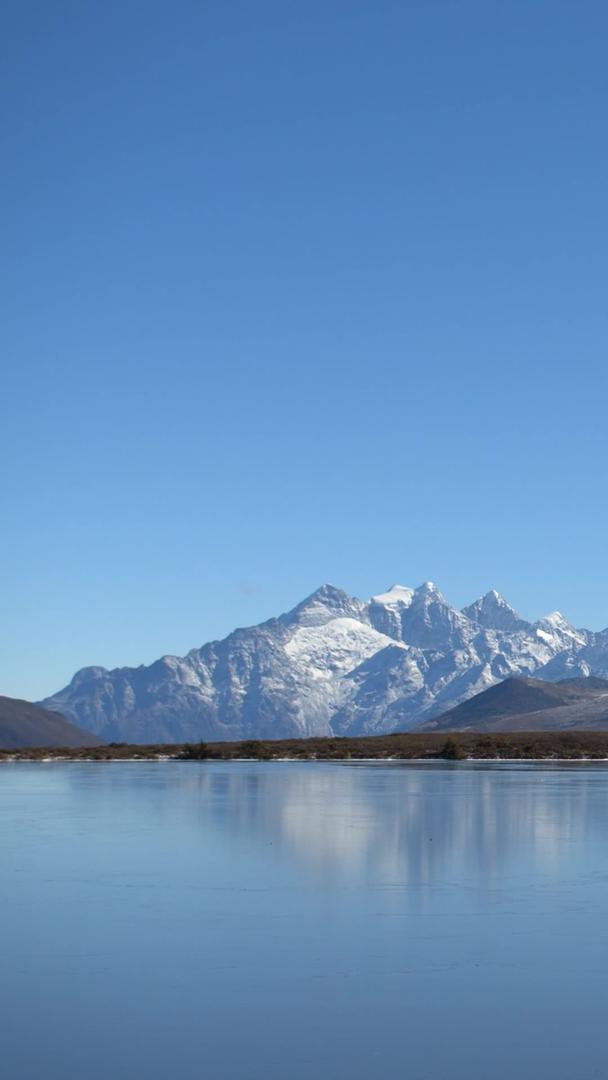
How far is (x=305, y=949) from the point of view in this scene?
26.3 metres

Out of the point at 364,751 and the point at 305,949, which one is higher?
the point at 364,751

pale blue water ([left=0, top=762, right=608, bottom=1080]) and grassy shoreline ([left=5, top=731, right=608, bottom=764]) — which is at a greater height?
grassy shoreline ([left=5, top=731, right=608, bottom=764])

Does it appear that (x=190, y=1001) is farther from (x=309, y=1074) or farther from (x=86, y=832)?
(x=86, y=832)

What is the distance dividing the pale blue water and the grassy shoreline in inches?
3764

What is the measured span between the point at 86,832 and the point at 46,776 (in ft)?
177

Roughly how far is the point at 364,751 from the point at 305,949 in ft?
440

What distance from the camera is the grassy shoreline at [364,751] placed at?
148 m

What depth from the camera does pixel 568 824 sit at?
5119 centimetres

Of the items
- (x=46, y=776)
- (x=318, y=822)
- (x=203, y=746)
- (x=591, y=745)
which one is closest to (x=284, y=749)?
(x=203, y=746)

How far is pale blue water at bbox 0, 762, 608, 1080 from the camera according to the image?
63.4 ft

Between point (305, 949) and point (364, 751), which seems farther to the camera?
point (364, 751)

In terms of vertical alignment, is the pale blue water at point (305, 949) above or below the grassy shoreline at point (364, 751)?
below

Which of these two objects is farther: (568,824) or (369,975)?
(568,824)

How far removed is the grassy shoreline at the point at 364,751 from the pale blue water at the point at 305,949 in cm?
9561
